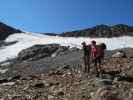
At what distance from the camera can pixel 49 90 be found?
19.0 meters

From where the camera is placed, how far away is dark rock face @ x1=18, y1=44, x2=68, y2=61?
49.9 meters

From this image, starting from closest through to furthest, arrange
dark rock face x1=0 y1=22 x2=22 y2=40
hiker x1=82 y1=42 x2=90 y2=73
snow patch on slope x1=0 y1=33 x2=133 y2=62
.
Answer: hiker x1=82 y1=42 x2=90 y2=73 → snow patch on slope x1=0 y1=33 x2=133 y2=62 → dark rock face x1=0 y1=22 x2=22 y2=40

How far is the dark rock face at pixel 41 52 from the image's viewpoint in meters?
49.9

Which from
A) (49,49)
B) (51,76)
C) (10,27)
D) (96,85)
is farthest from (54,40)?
(96,85)

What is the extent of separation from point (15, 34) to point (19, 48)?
→ 55.1 feet

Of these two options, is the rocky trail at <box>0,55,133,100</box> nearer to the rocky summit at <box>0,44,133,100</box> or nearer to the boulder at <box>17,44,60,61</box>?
the rocky summit at <box>0,44,133,100</box>

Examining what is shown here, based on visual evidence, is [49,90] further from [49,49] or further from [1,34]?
[1,34]

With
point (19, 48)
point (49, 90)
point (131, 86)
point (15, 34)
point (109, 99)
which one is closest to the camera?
point (109, 99)

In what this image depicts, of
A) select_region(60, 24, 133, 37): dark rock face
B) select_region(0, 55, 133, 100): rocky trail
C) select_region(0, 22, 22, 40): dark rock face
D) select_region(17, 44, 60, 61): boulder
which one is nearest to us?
select_region(0, 55, 133, 100): rocky trail

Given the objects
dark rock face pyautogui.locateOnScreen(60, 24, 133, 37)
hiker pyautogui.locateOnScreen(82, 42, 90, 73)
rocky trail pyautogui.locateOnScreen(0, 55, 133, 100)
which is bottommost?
rocky trail pyautogui.locateOnScreen(0, 55, 133, 100)

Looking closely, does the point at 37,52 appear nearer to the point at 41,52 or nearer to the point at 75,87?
the point at 41,52

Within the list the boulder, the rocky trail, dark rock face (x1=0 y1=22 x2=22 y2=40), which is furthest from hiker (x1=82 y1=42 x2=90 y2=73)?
dark rock face (x1=0 y1=22 x2=22 y2=40)

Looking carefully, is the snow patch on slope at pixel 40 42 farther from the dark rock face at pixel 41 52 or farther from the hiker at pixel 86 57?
the hiker at pixel 86 57

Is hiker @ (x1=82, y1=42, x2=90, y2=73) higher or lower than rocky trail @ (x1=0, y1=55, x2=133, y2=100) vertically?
higher
